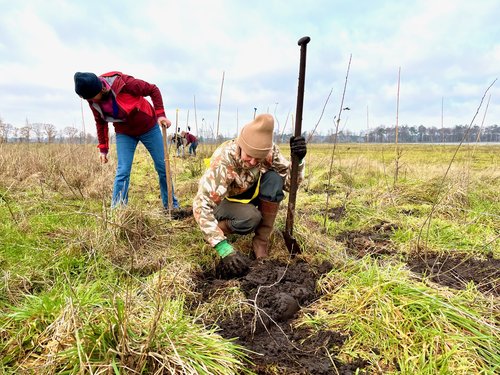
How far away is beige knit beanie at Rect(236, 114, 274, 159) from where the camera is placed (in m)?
2.27

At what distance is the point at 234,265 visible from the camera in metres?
2.20

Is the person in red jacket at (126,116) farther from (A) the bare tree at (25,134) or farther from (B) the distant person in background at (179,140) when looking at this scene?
(A) the bare tree at (25,134)

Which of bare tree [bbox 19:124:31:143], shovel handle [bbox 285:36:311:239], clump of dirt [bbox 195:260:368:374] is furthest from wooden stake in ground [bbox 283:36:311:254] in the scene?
bare tree [bbox 19:124:31:143]

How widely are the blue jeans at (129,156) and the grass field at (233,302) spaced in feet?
1.75

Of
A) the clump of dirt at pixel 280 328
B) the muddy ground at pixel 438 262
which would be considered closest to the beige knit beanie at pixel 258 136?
the clump of dirt at pixel 280 328

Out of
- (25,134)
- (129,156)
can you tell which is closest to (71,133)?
(25,134)

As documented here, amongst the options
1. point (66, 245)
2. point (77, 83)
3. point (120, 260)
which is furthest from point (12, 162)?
point (120, 260)

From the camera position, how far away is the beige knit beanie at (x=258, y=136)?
7.45ft

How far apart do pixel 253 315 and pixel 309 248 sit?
100 centimetres

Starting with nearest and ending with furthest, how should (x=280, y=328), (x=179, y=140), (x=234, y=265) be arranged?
1. (x=280, y=328)
2. (x=234, y=265)
3. (x=179, y=140)

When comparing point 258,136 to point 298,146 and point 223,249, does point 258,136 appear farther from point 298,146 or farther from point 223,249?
point 223,249

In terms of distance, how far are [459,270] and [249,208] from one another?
1.62 m

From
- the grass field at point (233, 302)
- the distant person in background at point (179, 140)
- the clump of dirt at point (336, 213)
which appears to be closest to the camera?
the grass field at point (233, 302)

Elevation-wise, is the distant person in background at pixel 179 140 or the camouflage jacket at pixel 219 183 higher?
the distant person in background at pixel 179 140
